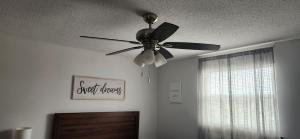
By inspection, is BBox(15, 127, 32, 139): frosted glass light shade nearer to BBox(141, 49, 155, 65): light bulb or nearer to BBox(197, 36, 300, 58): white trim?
BBox(141, 49, 155, 65): light bulb

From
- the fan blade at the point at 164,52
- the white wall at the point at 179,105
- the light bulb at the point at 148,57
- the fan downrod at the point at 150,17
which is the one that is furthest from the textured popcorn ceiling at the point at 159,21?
Result: the white wall at the point at 179,105

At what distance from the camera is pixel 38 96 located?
278 centimetres

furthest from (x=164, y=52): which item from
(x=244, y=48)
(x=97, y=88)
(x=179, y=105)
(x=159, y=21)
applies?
(x=179, y=105)

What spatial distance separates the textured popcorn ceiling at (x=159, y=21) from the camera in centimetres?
171

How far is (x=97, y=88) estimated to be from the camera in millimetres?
3312

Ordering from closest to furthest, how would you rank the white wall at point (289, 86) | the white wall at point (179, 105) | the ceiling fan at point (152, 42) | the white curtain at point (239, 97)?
1. the ceiling fan at point (152, 42)
2. the white wall at point (289, 86)
3. the white curtain at point (239, 97)
4. the white wall at point (179, 105)

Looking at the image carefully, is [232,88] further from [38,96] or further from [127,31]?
[38,96]

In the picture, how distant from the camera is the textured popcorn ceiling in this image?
5.61ft

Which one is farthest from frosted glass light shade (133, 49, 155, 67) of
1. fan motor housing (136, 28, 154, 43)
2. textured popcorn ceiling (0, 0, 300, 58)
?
textured popcorn ceiling (0, 0, 300, 58)

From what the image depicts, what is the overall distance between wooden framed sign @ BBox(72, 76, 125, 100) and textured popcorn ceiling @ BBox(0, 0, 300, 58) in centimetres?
72

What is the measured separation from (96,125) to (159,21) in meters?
2.00

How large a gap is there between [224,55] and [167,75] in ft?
4.05

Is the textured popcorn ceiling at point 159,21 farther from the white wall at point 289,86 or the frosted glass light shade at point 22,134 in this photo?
the frosted glass light shade at point 22,134

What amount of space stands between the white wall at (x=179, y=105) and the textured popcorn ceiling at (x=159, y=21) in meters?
1.14
